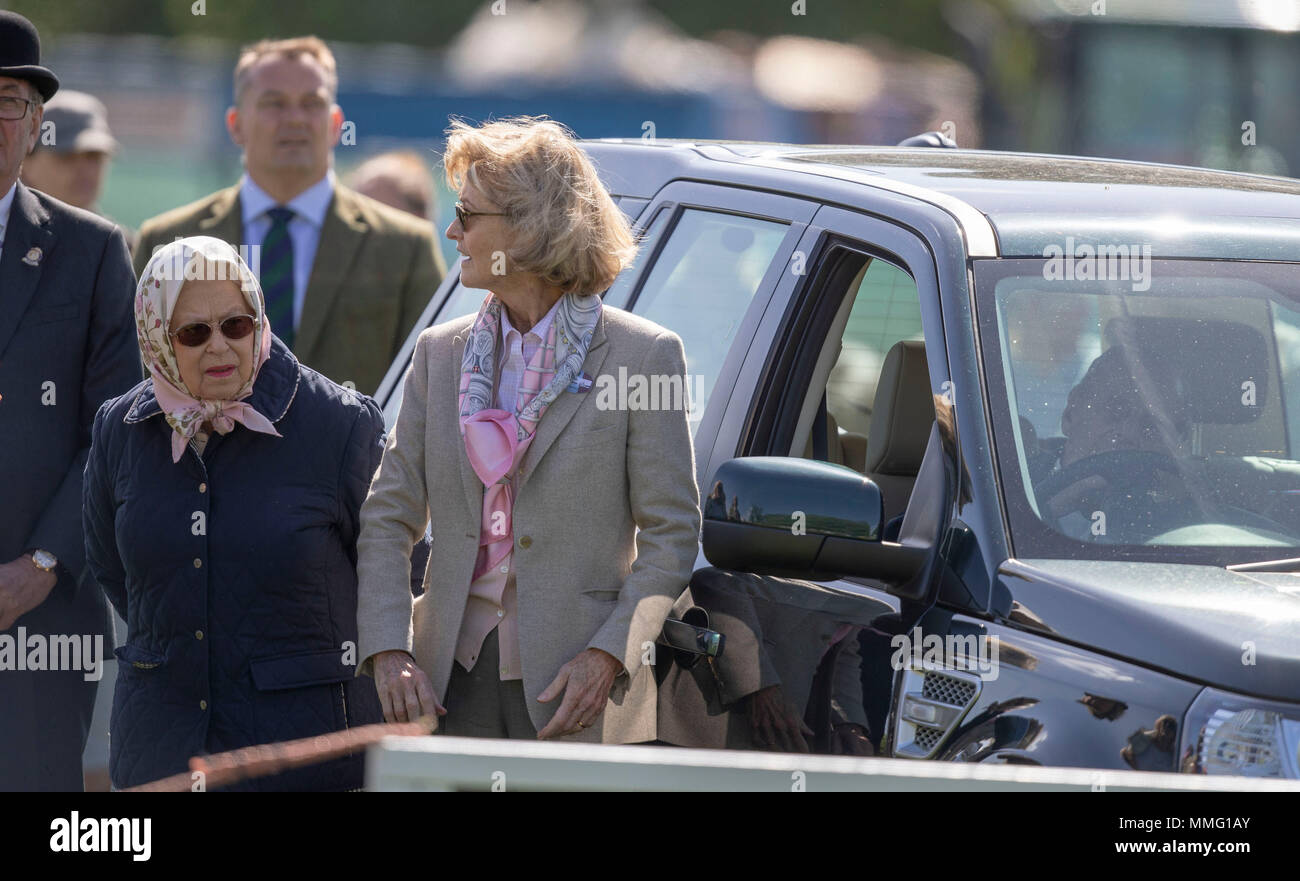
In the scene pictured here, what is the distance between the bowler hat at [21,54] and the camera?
468cm

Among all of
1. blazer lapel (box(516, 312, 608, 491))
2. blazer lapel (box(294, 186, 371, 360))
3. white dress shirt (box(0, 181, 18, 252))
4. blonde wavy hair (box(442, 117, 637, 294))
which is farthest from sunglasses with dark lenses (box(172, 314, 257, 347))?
blazer lapel (box(294, 186, 371, 360))

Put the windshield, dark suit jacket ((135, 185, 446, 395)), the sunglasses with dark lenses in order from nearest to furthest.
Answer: the windshield
the sunglasses with dark lenses
dark suit jacket ((135, 185, 446, 395))

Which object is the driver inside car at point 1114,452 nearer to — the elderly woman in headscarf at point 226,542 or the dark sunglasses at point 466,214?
the dark sunglasses at point 466,214

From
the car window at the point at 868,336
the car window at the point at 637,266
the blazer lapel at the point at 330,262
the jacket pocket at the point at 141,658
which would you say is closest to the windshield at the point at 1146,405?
the car window at the point at 868,336

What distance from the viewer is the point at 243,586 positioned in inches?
146

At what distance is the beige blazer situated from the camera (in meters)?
3.50

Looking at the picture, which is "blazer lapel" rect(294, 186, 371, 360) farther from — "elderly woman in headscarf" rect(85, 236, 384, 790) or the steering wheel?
the steering wheel

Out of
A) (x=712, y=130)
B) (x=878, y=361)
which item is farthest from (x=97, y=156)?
(x=712, y=130)

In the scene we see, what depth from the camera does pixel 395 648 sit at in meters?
3.52

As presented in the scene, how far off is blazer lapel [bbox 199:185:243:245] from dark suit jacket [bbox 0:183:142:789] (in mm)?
2972
